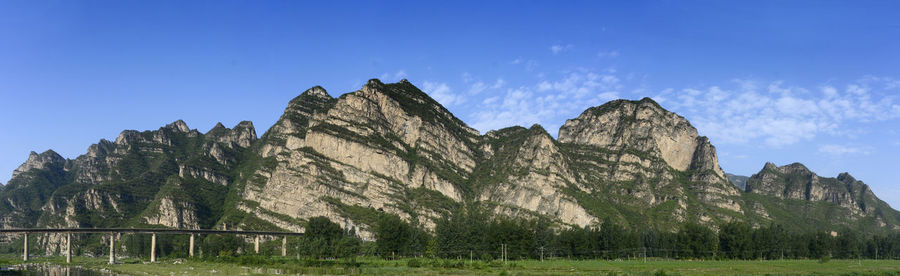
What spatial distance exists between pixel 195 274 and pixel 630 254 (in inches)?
4777

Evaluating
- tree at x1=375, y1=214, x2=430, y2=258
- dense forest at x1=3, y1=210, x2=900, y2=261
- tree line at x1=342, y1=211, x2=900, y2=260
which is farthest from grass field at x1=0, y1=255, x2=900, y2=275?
tree at x1=375, y1=214, x2=430, y2=258

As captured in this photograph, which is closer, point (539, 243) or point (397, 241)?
point (539, 243)

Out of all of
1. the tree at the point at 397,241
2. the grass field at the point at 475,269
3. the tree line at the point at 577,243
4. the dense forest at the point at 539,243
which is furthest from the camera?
the tree at the point at 397,241

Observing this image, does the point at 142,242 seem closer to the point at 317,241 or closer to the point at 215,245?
the point at 215,245

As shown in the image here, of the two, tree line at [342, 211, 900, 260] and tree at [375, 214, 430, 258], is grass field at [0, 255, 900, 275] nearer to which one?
tree line at [342, 211, 900, 260]

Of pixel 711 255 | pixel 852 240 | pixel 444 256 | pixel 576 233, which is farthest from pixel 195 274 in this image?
pixel 852 240

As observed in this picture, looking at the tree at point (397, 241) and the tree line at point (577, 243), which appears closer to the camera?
the tree line at point (577, 243)

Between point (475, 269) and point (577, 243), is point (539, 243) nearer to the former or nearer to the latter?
point (577, 243)

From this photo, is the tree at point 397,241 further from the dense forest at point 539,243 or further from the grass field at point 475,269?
the grass field at point 475,269

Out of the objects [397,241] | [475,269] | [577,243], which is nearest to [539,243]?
[577,243]

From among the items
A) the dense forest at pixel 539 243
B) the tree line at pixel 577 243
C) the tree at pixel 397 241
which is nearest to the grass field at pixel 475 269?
the dense forest at pixel 539 243

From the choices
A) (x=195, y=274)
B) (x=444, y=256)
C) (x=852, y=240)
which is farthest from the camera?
(x=852, y=240)

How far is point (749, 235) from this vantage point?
170750 mm

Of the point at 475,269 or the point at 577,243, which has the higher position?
the point at 475,269
